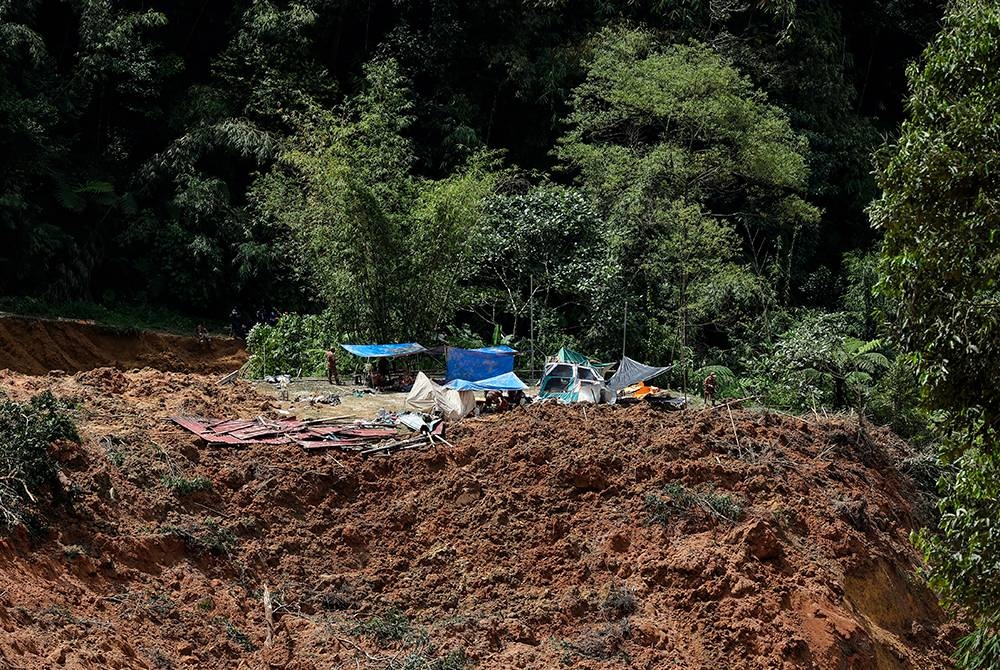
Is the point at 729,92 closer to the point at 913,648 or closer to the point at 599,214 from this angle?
the point at 599,214

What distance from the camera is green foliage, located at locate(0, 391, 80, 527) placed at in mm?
12422

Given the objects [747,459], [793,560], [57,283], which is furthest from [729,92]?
[57,283]

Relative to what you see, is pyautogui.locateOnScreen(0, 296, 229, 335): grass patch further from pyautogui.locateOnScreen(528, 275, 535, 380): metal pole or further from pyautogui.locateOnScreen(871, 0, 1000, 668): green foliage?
pyautogui.locateOnScreen(871, 0, 1000, 668): green foliage

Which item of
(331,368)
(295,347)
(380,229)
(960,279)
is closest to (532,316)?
(380,229)

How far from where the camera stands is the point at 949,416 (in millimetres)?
9820

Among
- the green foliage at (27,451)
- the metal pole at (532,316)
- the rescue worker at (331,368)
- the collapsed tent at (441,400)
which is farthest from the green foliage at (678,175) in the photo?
the green foliage at (27,451)

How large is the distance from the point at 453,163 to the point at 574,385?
1273cm

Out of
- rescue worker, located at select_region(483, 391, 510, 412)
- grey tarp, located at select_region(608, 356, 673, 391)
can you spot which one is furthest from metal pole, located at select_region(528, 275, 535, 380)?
rescue worker, located at select_region(483, 391, 510, 412)

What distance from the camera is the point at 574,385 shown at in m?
19.3

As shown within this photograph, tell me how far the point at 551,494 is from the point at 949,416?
6.59 m

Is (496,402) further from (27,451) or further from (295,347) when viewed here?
(27,451)

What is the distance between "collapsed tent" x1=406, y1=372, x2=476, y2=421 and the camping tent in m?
1.55

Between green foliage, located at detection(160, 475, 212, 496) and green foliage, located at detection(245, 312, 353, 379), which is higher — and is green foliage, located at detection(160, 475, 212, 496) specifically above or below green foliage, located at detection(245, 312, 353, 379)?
above

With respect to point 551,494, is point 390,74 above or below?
above
